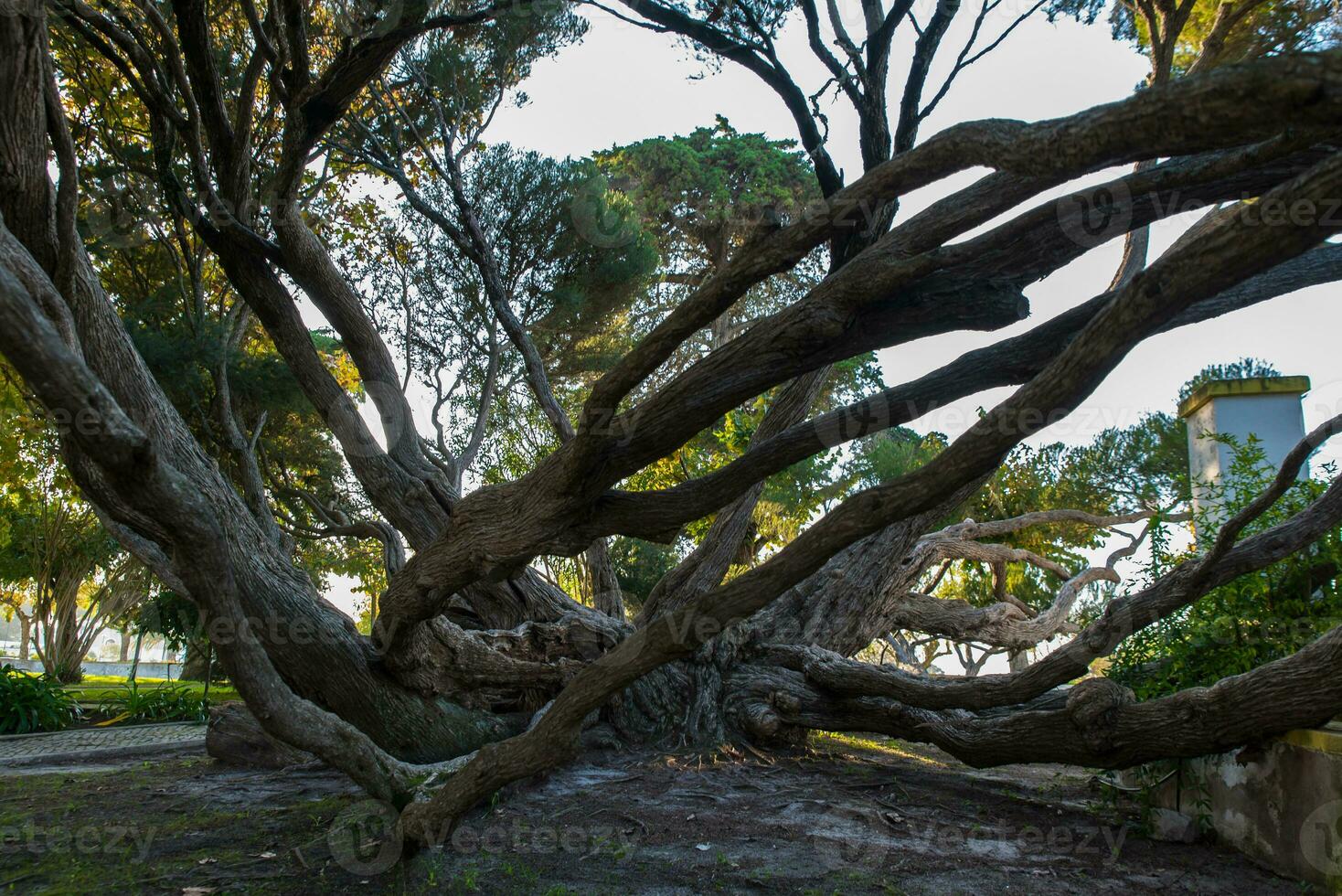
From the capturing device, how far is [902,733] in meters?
6.04

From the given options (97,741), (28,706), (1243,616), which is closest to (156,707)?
(28,706)

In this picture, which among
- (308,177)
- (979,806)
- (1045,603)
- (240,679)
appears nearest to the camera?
(240,679)

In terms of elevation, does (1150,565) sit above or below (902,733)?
above

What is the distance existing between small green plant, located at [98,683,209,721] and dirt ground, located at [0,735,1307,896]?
4856mm

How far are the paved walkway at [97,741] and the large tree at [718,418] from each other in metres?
2.33

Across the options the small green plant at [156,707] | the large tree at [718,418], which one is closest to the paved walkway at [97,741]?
the small green plant at [156,707]

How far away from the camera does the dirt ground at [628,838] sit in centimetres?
369

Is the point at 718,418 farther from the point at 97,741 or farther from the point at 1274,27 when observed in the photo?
the point at 97,741

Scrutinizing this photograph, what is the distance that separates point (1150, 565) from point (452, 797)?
383cm

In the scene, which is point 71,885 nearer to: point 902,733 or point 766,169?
point 902,733

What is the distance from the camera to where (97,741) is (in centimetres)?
868

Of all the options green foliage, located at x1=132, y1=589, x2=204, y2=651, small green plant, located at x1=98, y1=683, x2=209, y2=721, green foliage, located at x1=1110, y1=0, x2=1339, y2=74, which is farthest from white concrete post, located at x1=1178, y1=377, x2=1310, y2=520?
green foliage, located at x1=132, y1=589, x2=204, y2=651

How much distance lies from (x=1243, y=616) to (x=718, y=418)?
2.89 metres

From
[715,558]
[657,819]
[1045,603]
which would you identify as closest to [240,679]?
[657,819]
